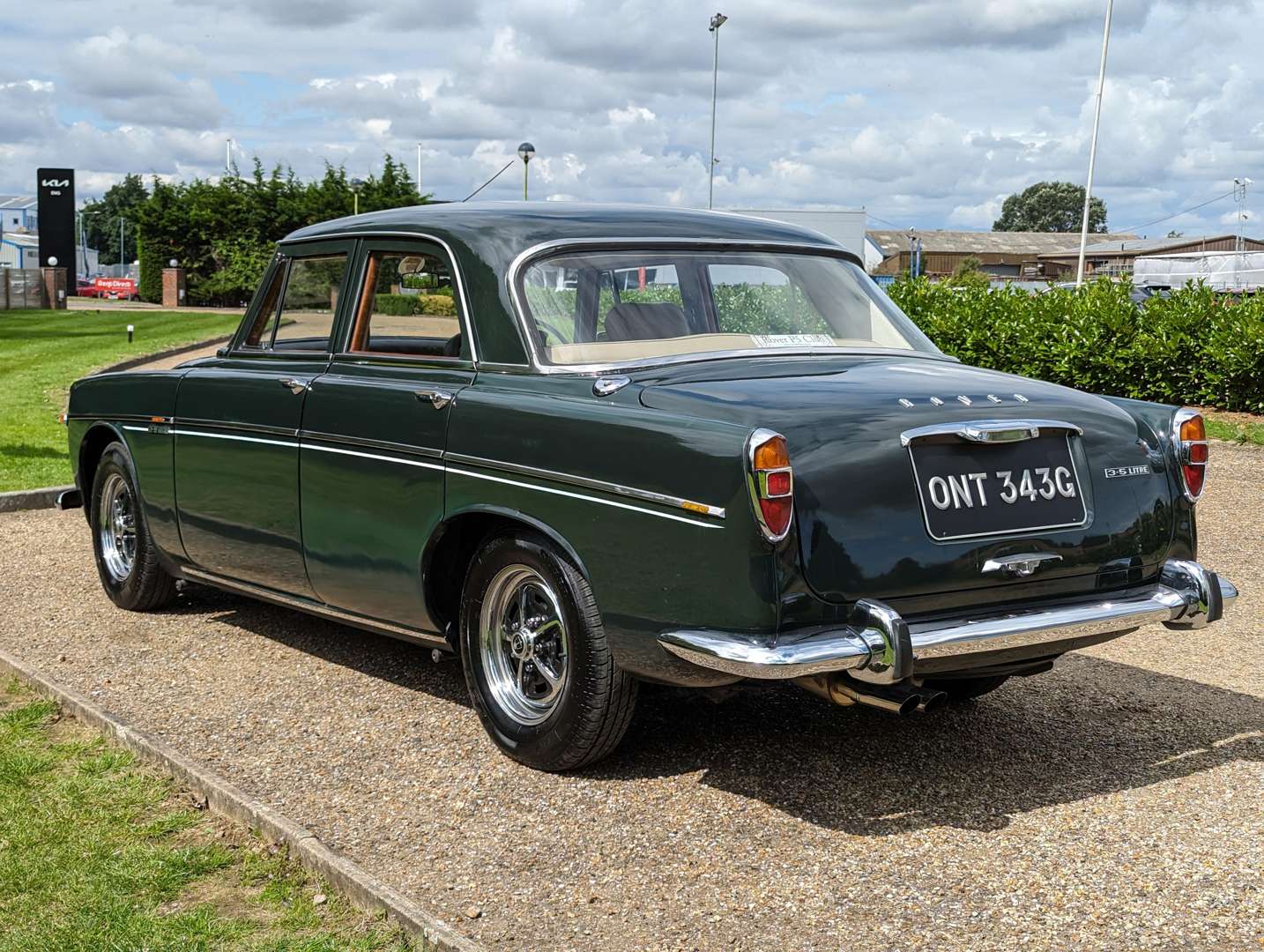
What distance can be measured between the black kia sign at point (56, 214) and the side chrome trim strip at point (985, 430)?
5130 cm

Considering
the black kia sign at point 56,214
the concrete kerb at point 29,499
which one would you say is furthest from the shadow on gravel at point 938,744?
the black kia sign at point 56,214

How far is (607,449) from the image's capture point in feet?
13.4

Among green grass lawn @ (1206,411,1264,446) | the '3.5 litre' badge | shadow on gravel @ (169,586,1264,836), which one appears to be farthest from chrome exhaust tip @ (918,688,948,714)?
green grass lawn @ (1206,411,1264,446)

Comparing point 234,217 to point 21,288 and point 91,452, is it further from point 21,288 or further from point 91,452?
point 91,452

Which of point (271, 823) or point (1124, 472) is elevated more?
point (1124, 472)

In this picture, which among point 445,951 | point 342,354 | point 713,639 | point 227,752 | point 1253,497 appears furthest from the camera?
point 1253,497

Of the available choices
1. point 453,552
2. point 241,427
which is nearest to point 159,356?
point 241,427

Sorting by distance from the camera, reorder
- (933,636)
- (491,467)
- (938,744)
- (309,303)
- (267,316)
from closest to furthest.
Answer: (933,636), (491,467), (938,744), (309,303), (267,316)

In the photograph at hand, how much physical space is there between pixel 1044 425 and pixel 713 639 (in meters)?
1.23

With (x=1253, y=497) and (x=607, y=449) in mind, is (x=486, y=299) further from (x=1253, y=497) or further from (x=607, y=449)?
(x=1253, y=497)

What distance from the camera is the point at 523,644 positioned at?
455cm

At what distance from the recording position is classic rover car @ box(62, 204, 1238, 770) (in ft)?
12.6

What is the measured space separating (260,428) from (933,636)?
2.85 meters

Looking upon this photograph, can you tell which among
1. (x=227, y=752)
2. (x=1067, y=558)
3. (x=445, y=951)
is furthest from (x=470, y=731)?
(x=1067, y=558)
